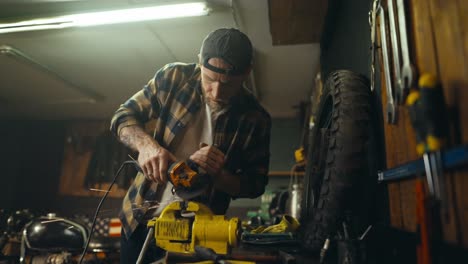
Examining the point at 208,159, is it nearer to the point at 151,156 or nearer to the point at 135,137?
the point at 151,156

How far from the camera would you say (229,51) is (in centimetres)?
129

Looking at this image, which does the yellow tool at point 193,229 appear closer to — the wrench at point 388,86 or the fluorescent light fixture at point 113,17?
the wrench at point 388,86

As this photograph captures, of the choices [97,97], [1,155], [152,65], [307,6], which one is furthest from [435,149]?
[1,155]

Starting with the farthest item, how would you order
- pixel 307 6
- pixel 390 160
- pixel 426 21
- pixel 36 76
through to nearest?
1. pixel 36 76
2. pixel 307 6
3. pixel 390 160
4. pixel 426 21

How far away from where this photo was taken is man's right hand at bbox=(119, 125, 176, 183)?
1084 millimetres

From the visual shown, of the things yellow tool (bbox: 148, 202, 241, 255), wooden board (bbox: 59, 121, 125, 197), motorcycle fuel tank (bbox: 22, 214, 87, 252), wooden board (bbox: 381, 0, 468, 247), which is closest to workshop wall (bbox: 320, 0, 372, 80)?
wooden board (bbox: 381, 0, 468, 247)

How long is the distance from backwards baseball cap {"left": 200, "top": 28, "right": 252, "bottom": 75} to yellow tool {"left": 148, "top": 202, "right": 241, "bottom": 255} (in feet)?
1.91

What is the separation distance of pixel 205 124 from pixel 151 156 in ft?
1.36

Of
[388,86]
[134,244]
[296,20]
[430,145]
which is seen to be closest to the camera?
[430,145]

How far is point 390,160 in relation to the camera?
90cm

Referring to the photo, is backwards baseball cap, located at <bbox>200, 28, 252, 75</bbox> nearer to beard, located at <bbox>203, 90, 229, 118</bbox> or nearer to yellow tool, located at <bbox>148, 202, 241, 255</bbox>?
beard, located at <bbox>203, 90, 229, 118</bbox>

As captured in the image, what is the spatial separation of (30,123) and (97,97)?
201 cm

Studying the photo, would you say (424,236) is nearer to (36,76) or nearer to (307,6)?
(307,6)

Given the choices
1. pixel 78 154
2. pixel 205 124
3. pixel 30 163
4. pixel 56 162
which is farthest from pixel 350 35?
pixel 30 163
